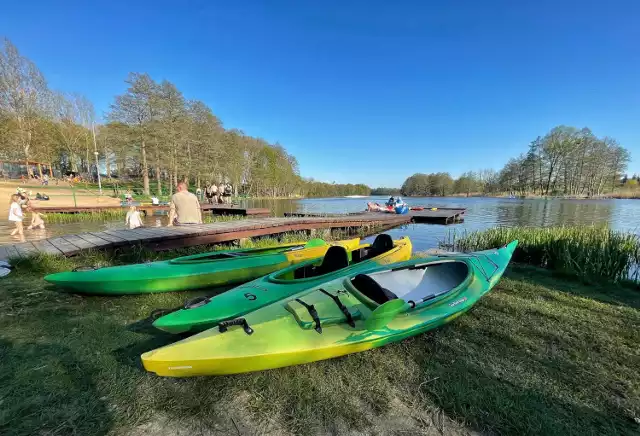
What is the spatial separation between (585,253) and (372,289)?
5939 millimetres

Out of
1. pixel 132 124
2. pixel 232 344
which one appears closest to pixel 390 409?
pixel 232 344

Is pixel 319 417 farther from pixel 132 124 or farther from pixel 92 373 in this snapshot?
pixel 132 124

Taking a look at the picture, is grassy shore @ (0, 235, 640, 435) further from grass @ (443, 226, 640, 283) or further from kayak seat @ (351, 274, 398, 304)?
grass @ (443, 226, 640, 283)

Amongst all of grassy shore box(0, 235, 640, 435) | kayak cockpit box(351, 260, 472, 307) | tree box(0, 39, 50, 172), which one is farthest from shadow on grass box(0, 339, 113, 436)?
tree box(0, 39, 50, 172)

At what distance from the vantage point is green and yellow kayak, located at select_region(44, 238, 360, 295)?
4.03 metres

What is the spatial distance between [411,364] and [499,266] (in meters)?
3.30

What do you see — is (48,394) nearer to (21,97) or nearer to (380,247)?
(380,247)

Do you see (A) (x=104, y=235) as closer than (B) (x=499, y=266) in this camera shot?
No

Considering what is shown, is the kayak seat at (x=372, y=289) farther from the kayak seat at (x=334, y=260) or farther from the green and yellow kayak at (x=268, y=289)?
the kayak seat at (x=334, y=260)

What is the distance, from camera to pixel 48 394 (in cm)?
214

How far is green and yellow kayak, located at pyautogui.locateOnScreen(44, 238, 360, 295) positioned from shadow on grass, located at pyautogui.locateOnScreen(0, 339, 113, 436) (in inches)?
52.7

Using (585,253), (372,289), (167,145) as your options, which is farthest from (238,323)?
(167,145)

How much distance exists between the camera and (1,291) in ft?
13.4

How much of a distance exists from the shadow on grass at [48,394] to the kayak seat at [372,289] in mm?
2359
